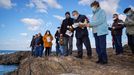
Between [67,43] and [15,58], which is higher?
[67,43]

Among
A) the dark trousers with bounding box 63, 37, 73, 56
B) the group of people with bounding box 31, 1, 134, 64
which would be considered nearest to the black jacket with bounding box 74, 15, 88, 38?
the group of people with bounding box 31, 1, 134, 64

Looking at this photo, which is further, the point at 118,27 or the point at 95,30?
the point at 118,27

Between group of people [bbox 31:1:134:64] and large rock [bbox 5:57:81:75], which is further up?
group of people [bbox 31:1:134:64]

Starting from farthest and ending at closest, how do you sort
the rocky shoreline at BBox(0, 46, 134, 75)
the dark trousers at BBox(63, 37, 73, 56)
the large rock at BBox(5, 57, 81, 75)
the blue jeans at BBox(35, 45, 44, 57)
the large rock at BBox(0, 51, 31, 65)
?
the large rock at BBox(0, 51, 31, 65), the blue jeans at BBox(35, 45, 44, 57), the dark trousers at BBox(63, 37, 73, 56), the large rock at BBox(5, 57, 81, 75), the rocky shoreline at BBox(0, 46, 134, 75)

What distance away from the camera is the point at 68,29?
12.8 meters

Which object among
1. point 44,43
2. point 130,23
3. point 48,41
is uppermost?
point 130,23

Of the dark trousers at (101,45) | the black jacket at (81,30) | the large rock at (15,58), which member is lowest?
the large rock at (15,58)

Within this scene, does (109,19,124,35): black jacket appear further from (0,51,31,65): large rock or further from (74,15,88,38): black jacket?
(0,51,31,65): large rock

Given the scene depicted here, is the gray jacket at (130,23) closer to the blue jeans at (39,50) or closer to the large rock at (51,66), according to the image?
the large rock at (51,66)

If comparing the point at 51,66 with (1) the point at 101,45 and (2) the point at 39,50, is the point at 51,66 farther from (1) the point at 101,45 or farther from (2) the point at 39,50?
(2) the point at 39,50

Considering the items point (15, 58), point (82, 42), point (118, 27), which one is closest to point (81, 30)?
point (82, 42)

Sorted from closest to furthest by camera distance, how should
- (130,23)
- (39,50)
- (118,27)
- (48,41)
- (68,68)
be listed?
(68,68) < (130,23) < (118,27) < (48,41) < (39,50)

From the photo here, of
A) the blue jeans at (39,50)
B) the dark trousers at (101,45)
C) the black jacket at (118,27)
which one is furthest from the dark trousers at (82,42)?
the blue jeans at (39,50)

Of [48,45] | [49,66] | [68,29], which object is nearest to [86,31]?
[68,29]
